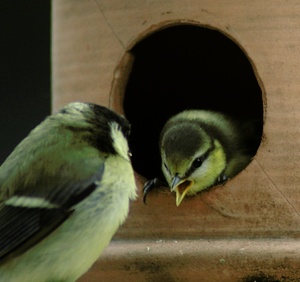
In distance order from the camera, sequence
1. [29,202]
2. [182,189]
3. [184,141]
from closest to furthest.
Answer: [29,202] < [182,189] < [184,141]

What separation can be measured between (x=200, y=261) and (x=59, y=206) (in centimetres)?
36

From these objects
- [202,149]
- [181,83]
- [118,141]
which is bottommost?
[181,83]

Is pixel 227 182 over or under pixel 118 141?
under

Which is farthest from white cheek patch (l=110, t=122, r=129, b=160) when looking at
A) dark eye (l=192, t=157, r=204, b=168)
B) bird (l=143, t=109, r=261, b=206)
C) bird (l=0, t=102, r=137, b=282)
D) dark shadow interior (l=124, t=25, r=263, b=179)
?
dark shadow interior (l=124, t=25, r=263, b=179)

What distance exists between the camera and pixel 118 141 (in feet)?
8.35

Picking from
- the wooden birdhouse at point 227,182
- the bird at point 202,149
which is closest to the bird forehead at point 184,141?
the bird at point 202,149

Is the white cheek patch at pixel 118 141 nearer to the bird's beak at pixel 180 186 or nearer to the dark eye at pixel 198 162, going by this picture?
the bird's beak at pixel 180 186

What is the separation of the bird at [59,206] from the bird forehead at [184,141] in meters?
0.30

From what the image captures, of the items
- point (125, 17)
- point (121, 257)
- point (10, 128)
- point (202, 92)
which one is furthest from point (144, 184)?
point (10, 128)

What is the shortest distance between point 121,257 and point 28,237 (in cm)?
36

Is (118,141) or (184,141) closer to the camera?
(118,141)

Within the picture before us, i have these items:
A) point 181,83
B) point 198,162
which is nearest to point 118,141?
point 198,162

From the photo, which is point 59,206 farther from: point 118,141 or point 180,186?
point 180,186

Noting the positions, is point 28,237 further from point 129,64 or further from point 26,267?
point 129,64
